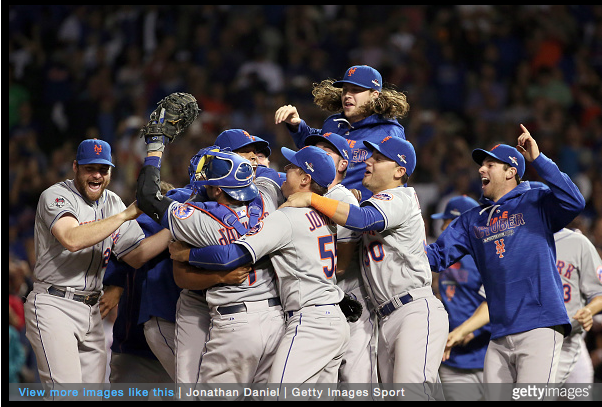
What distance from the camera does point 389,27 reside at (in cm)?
1138

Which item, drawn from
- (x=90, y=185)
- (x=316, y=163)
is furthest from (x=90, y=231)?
(x=316, y=163)

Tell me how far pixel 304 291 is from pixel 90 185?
174cm

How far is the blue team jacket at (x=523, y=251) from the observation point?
14.8ft

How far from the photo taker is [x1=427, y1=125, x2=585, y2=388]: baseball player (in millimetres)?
4492

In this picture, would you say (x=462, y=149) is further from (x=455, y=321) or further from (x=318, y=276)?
(x=318, y=276)

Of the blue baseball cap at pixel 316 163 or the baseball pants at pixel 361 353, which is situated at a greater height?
the blue baseball cap at pixel 316 163

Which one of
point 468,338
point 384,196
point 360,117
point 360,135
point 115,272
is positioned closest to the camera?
point 384,196

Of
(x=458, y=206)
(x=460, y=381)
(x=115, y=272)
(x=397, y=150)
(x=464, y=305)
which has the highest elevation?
(x=397, y=150)

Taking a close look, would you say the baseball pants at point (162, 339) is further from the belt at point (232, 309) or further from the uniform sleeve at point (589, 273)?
the uniform sleeve at point (589, 273)

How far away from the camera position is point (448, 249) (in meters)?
4.99

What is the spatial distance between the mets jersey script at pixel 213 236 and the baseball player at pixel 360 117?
1.22 m

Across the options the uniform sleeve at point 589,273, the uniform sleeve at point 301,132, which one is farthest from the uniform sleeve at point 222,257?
the uniform sleeve at point 589,273

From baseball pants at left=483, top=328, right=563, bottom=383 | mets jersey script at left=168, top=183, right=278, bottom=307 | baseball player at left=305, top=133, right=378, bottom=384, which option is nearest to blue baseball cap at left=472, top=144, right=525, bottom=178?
baseball player at left=305, top=133, right=378, bottom=384

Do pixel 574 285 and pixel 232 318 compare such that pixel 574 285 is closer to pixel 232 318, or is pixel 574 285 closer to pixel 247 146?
pixel 247 146
